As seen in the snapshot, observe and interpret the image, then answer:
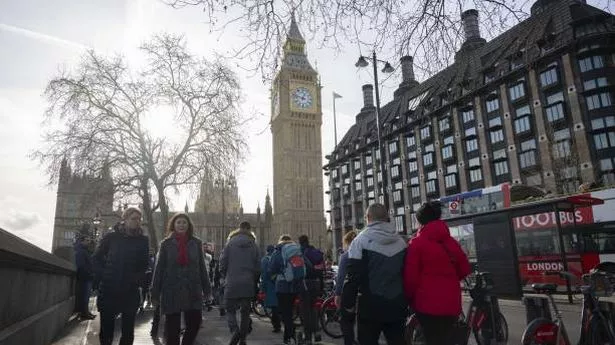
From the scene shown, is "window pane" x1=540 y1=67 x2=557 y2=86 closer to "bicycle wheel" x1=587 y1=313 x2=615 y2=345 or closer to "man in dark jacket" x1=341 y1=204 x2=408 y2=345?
"bicycle wheel" x1=587 y1=313 x2=615 y2=345

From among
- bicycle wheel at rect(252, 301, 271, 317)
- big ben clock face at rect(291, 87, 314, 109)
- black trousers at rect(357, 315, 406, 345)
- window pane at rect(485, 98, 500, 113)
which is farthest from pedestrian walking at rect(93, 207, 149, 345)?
big ben clock face at rect(291, 87, 314, 109)

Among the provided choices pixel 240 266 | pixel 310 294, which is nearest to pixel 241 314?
pixel 240 266

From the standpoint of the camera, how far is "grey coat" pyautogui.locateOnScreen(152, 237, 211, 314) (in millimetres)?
5445

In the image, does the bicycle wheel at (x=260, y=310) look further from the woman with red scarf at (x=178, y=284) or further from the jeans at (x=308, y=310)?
the woman with red scarf at (x=178, y=284)

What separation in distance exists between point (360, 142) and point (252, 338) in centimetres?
6392

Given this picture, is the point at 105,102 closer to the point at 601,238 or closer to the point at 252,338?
the point at 252,338

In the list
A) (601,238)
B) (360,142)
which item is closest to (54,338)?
(601,238)

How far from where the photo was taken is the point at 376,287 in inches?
169

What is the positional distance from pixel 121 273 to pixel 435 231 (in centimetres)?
393

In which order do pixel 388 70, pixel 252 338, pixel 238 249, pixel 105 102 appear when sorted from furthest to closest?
pixel 105 102, pixel 252 338, pixel 238 249, pixel 388 70

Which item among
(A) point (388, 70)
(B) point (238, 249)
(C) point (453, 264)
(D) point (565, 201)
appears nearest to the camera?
(C) point (453, 264)

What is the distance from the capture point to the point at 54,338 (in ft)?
26.5

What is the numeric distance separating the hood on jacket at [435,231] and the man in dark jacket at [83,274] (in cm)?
936

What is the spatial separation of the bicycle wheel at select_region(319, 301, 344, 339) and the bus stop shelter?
5.88m
